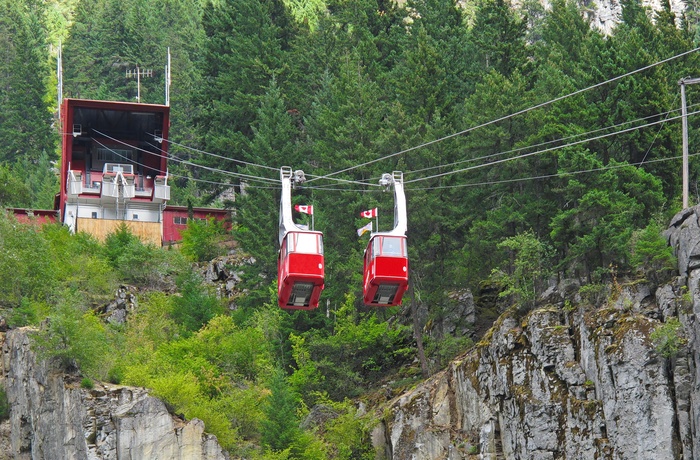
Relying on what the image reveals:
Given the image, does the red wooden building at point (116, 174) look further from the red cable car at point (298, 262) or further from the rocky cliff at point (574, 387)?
the red cable car at point (298, 262)

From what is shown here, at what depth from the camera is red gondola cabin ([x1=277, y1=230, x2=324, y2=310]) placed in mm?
43281

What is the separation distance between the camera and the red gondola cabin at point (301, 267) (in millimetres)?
43281

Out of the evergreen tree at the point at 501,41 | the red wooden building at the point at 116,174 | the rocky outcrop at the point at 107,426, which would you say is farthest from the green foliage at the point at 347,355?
the red wooden building at the point at 116,174

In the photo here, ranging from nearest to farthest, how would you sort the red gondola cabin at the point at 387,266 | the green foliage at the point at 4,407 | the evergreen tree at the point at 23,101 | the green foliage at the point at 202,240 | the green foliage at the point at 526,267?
the red gondola cabin at the point at 387,266
the green foliage at the point at 526,267
the green foliage at the point at 4,407
the green foliage at the point at 202,240
the evergreen tree at the point at 23,101

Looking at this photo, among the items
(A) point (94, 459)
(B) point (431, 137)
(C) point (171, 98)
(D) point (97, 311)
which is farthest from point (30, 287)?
(C) point (171, 98)

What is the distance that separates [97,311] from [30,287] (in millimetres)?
3336

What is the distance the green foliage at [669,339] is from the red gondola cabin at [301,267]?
1236cm

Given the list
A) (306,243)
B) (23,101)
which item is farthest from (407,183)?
(23,101)

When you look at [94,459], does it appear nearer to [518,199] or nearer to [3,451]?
[3,451]

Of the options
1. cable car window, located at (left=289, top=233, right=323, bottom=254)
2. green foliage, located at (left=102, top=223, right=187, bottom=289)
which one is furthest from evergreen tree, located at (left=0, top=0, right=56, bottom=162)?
cable car window, located at (left=289, top=233, right=323, bottom=254)

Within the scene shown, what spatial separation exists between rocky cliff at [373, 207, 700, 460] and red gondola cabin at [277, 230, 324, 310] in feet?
34.8

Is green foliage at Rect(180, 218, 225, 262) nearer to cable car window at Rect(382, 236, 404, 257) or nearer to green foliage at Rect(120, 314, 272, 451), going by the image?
green foliage at Rect(120, 314, 272, 451)

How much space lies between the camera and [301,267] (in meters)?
43.3

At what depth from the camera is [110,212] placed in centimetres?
7994
